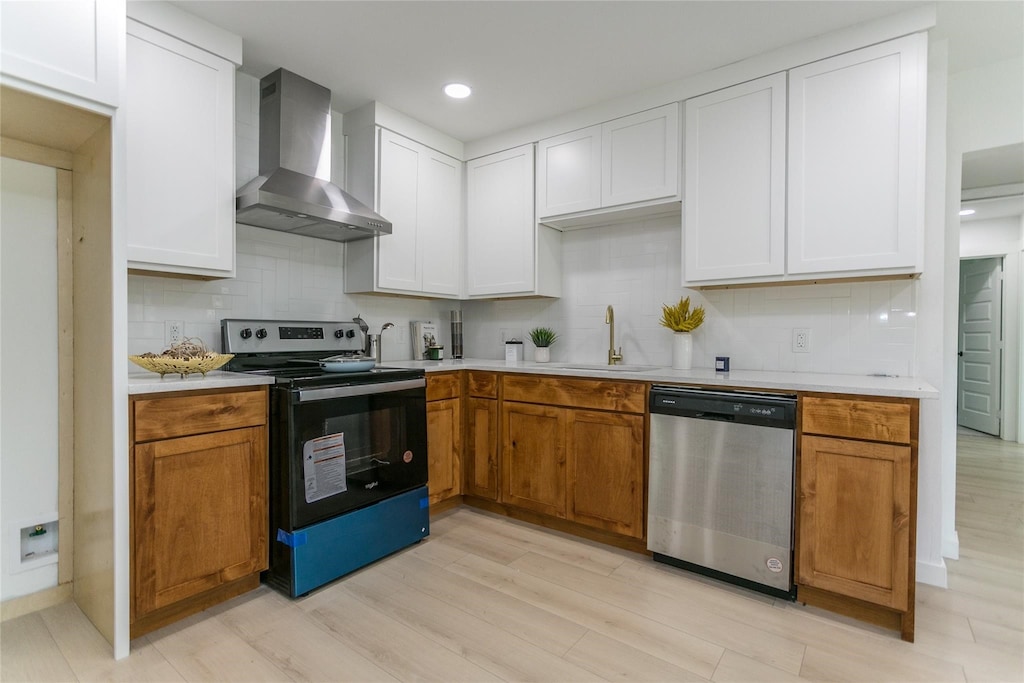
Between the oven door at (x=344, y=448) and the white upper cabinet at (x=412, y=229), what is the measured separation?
873 mm

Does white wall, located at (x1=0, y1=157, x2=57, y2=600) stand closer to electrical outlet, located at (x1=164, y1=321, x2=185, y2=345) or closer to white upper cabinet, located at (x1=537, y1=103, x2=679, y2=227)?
electrical outlet, located at (x1=164, y1=321, x2=185, y2=345)

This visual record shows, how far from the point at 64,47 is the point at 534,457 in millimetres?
2603

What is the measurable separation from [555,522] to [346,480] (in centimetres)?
122

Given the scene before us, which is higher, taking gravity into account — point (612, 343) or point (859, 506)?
point (612, 343)

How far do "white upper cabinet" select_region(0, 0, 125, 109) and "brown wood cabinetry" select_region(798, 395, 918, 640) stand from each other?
9.42ft

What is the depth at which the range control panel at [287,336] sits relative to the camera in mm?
2549

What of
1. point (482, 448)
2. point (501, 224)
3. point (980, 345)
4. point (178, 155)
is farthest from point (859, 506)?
point (980, 345)

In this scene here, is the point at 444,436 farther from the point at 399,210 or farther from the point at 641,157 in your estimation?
the point at 641,157

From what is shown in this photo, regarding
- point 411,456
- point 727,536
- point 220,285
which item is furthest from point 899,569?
point 220,285

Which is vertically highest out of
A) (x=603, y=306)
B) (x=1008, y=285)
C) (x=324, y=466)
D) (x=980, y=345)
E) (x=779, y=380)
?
(x=1008, y=285)

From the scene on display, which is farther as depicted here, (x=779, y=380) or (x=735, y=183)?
(x=735, y=183)

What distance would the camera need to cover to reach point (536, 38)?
2414mm

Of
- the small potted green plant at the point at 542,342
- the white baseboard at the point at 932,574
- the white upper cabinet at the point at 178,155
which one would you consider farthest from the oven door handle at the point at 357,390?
the white baseboard at the point at 932,574

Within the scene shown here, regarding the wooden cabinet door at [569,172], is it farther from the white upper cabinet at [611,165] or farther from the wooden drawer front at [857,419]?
the wooden drawer front at [857,419]
